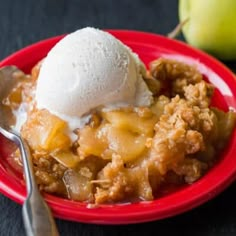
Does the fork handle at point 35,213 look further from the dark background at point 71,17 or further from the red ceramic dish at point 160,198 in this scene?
the dark background at point 71,17

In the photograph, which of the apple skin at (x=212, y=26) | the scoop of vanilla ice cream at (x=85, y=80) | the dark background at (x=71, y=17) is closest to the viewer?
the scoop of vanilla ice cream at (x=85, y=80)

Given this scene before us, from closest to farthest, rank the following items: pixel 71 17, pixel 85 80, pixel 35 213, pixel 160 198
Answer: pixel 35 213 < pixel 160 198 < pixel 85 80 < pixel 71 17

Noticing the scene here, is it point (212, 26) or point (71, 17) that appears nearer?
point (212, 26)

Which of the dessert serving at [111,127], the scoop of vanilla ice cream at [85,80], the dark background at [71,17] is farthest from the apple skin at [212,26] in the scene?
the scoop of vanilla ice cream at [85,80]

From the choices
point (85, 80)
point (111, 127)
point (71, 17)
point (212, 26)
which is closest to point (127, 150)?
point (111, 127)

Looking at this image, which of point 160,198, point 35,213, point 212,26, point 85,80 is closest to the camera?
point 35,213

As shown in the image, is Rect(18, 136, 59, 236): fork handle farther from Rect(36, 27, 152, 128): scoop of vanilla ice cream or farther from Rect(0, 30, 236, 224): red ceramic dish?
Rect(36, 27, 152, 128): scoop of vanilla ice cream

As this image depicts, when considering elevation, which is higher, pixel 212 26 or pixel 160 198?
pixel 212 26

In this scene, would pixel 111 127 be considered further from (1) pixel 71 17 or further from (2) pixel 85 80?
(1) pixel 71 17
